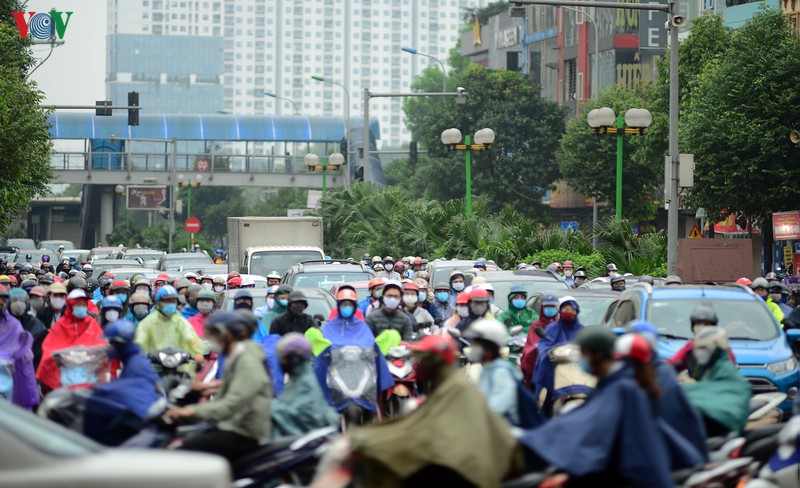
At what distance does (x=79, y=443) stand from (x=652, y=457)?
2.78m

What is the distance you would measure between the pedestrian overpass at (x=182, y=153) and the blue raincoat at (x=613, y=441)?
72.2 metres

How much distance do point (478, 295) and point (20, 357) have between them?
4.66 m

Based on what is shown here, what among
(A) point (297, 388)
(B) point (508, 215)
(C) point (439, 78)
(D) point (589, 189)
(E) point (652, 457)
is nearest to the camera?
(E) point (652, 457)

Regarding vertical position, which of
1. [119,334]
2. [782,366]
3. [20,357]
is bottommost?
[782,366]

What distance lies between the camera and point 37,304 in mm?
17422

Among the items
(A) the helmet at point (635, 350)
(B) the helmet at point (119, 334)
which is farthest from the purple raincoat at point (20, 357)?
(A) the helmet at point (635, 350)

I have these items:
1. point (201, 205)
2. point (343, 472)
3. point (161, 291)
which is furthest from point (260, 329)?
point (201, 205)

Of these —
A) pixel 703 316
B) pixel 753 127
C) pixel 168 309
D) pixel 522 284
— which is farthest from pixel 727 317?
pixel 753 127

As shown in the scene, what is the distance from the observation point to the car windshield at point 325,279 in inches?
887

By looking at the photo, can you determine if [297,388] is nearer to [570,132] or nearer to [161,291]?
[161,291]

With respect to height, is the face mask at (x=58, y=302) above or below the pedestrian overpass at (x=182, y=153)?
below

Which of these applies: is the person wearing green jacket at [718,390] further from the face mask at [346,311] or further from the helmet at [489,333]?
the face mask at [346,311]

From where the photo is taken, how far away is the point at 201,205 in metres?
138

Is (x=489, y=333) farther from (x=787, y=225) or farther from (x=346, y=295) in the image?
(x=787, y=225)
